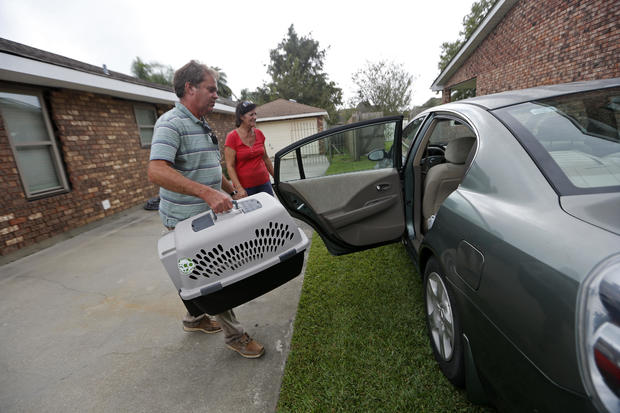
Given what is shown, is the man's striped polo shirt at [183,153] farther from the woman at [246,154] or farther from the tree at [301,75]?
the tree at [301,75]

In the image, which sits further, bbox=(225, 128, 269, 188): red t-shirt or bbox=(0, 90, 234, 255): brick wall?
bbox=(0, 90, 234, 255): brick wall

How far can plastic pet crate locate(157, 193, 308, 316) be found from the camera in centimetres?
139

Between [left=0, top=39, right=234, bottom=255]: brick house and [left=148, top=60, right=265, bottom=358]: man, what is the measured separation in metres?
4.13

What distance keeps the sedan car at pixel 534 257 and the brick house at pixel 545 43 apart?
547 cm

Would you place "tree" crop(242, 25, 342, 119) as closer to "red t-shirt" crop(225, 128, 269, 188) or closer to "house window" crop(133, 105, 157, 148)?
"house window" crop(133, 105, 157, 148)

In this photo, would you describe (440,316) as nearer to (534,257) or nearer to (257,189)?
(534,257)

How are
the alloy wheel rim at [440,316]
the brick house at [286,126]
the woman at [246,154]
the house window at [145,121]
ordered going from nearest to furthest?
the alloy wheel rim at [440,316] → the woman at [246,154] → the house window at [145,121] → the brick house at [286,126]

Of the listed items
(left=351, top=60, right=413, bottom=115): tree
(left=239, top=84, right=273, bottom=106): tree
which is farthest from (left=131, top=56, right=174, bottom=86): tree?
(left=351, top=60, right=413, bottom=115): tree

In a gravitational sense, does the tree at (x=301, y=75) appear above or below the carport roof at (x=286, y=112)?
above

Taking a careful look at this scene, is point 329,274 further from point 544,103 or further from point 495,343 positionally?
point 544,103

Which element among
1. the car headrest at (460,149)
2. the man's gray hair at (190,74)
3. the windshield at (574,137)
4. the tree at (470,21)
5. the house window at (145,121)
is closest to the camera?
the windshield at (574,137)

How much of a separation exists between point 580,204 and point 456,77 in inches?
568

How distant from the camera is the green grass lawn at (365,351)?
1586 millimetres

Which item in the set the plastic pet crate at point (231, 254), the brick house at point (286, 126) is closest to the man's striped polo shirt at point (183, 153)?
the plastic pet crate at point (231, 254)
